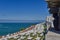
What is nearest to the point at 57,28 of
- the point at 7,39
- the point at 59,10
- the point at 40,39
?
the point at 59,10

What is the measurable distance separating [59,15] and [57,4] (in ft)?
0.87

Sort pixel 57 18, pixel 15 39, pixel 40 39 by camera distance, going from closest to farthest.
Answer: pixel 57 18
pixel 40 39
pixel 15 39

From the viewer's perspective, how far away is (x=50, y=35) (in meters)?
4.42

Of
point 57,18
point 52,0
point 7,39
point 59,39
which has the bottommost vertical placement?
point 7,39

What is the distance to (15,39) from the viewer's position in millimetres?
11742

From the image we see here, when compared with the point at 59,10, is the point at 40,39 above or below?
below

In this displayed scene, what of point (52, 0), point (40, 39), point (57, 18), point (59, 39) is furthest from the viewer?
point (40, 39)

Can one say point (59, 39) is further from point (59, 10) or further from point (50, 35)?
point (59, 10)

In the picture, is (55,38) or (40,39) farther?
(40,39)

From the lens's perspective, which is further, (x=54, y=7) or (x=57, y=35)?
(x=54, y=7)

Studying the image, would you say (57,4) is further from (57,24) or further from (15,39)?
(15,39)

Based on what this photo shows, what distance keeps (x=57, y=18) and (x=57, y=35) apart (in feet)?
2.73

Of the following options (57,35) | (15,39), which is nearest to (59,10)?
(57,35)

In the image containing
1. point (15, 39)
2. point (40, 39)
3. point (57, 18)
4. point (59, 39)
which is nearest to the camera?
point (59, 39)
